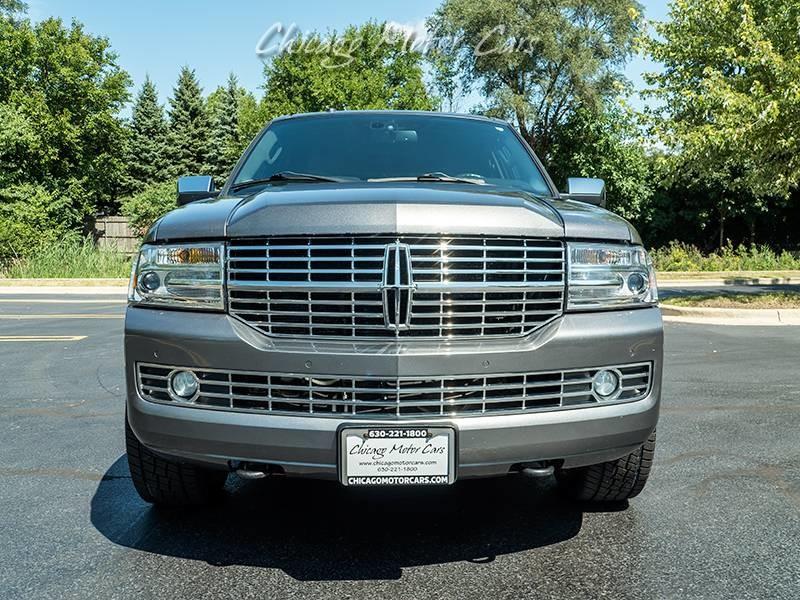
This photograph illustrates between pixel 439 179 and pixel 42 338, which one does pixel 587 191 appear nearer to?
pixel 439 179

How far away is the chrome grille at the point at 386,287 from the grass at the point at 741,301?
1193 centimetres

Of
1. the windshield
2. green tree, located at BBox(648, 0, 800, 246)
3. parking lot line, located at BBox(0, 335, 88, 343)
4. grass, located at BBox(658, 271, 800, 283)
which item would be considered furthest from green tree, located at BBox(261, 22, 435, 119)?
the windshield

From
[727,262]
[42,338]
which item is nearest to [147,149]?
[727,262]

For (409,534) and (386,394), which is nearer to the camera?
(386,394)

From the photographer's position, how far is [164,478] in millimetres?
3467

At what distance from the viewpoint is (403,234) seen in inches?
114

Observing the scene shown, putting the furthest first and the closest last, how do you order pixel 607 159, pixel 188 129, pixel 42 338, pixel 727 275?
pixel 188 129, pixel 607 159, pixel 727 275, pixel 42 338

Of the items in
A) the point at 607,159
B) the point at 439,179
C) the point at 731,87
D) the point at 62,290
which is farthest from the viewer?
the point at 607,159

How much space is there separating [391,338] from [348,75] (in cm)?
4394

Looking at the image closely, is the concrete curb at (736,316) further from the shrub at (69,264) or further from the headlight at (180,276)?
the shrub at (69,264)

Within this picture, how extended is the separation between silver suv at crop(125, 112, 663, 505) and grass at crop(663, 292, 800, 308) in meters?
11.7

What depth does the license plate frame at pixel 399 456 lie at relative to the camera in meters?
2.79

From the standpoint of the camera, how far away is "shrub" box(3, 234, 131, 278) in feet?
80.9

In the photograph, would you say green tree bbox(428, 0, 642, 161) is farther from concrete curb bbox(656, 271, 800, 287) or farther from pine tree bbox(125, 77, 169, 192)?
pine tree bbox(125, 77, 169, 192)
